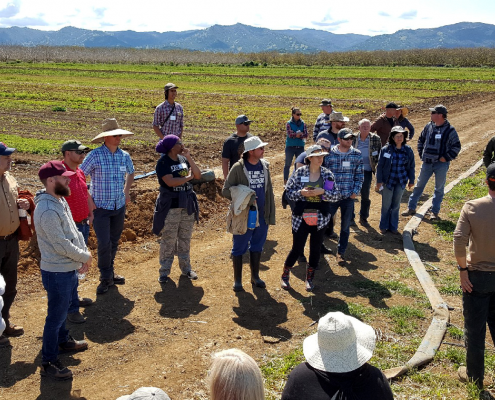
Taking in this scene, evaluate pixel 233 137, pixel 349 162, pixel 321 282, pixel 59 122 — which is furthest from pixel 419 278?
pixel 59 122

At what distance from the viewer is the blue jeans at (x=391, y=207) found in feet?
31.1

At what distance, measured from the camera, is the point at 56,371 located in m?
5.04

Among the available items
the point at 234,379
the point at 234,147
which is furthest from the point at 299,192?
the point at 234,379

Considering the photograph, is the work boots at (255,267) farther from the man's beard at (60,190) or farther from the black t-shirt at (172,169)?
the man's beard at (60,190)

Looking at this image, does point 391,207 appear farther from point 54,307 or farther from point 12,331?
point 12,331

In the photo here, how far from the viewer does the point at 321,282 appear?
24.8 feet

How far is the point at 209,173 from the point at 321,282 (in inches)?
183

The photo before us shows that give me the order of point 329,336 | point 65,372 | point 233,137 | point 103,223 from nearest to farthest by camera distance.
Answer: point 329,336, point 65,372, point 103,223, point 233,137

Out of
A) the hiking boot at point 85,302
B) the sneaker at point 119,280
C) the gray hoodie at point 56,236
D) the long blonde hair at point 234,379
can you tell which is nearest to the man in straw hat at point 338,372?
the long blonde hair at point 234,379

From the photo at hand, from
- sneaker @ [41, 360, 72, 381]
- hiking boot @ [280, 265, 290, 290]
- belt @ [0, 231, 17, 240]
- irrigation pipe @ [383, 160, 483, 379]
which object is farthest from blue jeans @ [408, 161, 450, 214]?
sneaker @ [41, 360, 72, 381]

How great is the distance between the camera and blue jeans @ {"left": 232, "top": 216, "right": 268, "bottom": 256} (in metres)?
6.99

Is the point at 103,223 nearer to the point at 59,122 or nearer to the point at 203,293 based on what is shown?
the point at 203,293

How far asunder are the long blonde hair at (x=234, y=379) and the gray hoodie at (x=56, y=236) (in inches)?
104

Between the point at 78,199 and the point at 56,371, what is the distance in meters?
2.07
